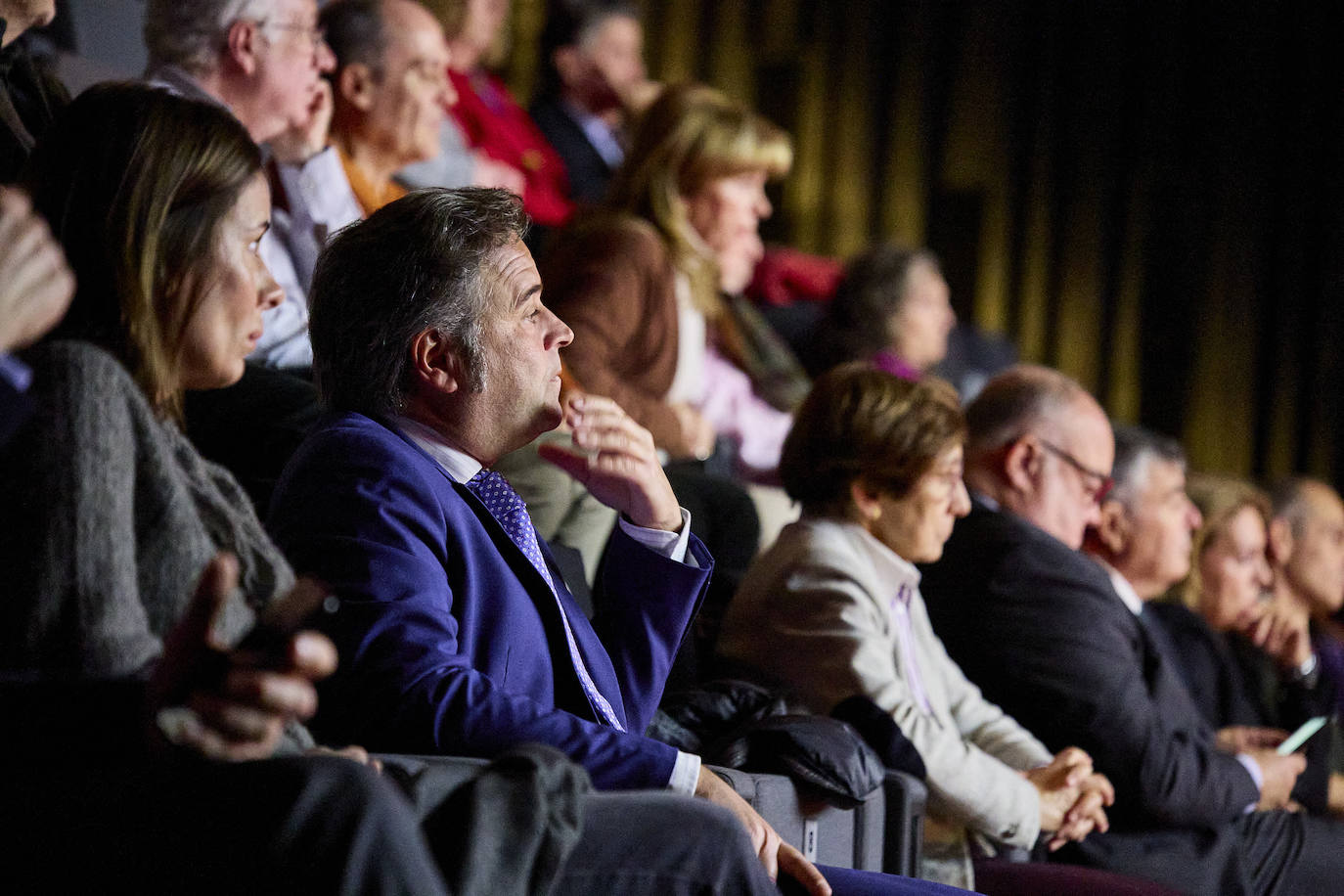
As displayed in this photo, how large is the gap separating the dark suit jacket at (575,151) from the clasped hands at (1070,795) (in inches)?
106

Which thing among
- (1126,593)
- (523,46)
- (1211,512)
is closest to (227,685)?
(1126,593)

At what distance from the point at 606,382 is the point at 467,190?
1.17 m

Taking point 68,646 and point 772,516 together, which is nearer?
point 68,646

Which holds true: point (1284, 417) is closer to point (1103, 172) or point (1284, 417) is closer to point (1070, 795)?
point (1103, 172)

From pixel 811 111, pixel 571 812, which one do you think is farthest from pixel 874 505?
pixel 811 111

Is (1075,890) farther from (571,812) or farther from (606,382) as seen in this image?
(606,382)

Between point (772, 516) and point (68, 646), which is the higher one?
point (68, 646)

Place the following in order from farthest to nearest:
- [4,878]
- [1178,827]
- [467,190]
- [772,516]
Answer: [772,516] → [1178,827] → [467,190] → [4,878]

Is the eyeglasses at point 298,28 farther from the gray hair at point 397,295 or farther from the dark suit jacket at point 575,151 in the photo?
the dark suit jacket at point 575,151

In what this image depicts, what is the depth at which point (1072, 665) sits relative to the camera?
229cm

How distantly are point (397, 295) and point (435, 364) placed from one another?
75mm

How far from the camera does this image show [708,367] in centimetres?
344

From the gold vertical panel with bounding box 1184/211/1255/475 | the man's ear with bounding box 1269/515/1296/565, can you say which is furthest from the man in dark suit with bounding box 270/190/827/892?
the gold vertical panel with bounding box 1184/211/1255/475

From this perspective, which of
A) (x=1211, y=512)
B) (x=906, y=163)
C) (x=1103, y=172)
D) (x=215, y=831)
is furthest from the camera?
(x=906, y=163)
